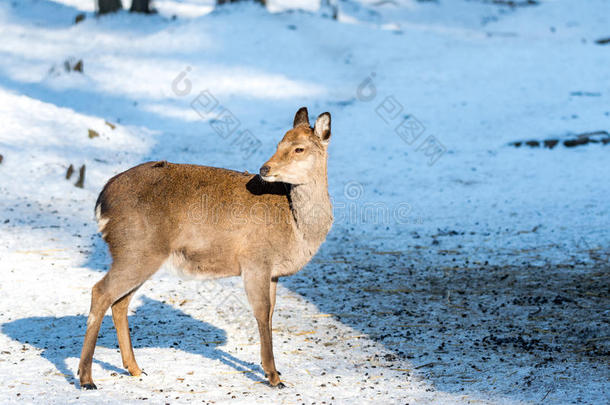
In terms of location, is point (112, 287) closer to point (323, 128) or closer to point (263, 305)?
point (263, 305)

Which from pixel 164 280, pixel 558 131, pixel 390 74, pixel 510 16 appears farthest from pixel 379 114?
pixel 510 16

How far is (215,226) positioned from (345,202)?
6143 mm

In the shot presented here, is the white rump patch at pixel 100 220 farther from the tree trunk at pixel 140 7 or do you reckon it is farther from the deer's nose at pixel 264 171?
the tree trunk at pixel 140 7

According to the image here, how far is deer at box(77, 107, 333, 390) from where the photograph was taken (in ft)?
17.4

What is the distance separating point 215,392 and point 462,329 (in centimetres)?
249

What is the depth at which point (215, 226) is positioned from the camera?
5.50m

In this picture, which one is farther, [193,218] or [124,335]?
[124,335]

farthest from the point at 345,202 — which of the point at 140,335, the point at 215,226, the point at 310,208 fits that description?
the point at 215,226

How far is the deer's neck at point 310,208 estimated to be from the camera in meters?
5.68

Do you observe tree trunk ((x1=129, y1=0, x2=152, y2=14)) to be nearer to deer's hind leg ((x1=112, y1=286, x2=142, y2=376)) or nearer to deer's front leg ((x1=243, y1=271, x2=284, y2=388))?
deer's hind leg ((x1=112, y1=286, x2=142, y2=376))

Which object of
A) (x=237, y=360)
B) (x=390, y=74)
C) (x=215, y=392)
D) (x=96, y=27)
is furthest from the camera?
(x=96, y=27)

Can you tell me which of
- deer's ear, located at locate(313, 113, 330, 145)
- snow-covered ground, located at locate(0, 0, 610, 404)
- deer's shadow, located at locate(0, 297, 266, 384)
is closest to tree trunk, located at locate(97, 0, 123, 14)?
snow-covered ground, located at locate(0, 0, 610, 404)

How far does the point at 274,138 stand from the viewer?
14.8m

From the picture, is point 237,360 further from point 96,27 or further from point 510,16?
point 510,16
